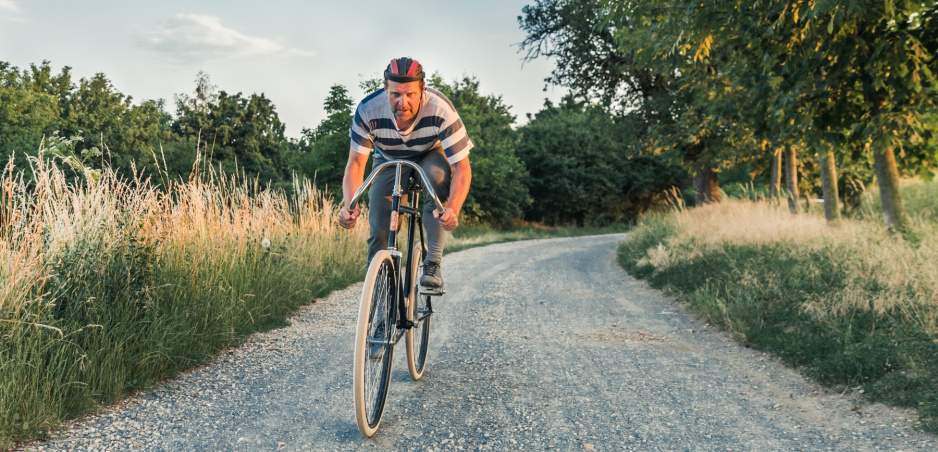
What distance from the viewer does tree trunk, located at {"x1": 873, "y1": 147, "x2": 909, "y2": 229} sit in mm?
8961

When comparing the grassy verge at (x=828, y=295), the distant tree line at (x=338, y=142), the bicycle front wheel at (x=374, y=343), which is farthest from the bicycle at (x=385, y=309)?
the distant tree line at (x=338, y=142)

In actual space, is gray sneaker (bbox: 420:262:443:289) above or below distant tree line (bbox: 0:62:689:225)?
below

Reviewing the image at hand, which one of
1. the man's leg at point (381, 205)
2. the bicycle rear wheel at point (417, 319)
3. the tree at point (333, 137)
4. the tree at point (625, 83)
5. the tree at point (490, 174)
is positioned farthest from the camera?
the tree at point (490, 174)

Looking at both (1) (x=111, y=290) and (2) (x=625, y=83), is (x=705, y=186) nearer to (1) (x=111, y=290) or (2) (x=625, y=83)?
(2) (x=625, y=83)

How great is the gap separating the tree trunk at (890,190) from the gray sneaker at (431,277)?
764 centimetres

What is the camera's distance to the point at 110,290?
15.1ft

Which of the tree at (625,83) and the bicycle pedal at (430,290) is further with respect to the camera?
the tree at (625,83)

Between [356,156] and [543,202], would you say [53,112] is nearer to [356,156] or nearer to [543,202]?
[543,202]

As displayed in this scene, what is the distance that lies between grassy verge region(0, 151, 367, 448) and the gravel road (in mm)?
196

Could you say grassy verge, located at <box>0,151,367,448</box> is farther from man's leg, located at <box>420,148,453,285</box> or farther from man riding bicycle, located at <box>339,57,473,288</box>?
man's leg, located at <box>420,148,453,285</box>

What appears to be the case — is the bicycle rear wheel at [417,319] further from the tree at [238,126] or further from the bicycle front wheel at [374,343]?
the tree at [238,126]

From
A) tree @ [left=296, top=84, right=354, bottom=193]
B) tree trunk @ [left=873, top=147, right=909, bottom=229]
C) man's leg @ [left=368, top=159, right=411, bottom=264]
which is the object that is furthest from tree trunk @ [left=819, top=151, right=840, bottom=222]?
tree @ [left=296, top=84, right=354, bottom=193]

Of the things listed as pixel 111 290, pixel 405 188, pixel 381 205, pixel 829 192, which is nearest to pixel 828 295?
pixel 405 188

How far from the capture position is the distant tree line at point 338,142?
27.4m
